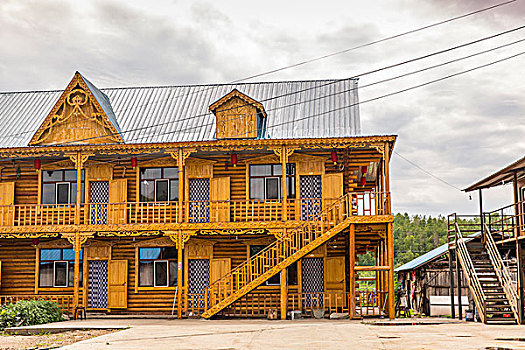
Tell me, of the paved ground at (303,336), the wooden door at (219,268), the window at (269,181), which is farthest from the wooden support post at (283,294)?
the window at (269,181)

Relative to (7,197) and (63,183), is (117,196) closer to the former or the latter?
(63,183)

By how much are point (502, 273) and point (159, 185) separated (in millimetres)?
13391

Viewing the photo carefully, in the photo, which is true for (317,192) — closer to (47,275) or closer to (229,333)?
(229,333)

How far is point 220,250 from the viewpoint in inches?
1062

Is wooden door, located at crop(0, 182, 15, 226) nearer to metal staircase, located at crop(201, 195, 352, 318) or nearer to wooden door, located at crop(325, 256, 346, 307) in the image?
metal staircase, located at crop(201, 195, 352, 318)

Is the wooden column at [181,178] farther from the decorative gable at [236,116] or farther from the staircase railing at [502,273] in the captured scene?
the staircase railing at [502,273]

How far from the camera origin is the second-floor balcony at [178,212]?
82.0 feet

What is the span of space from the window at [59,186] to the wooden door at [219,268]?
6.11 metres

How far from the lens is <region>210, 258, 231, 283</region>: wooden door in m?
26.5

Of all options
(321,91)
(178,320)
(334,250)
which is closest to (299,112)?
(321,91)

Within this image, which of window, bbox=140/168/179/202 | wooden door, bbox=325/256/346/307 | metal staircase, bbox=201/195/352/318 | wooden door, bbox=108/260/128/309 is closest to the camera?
metal staircase, bbox=201/195/352/318

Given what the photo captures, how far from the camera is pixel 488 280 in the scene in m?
23.5

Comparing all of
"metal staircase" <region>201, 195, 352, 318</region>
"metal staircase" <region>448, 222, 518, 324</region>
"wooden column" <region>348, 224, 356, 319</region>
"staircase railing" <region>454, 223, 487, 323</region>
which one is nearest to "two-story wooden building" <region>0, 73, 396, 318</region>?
"metal staircase" <region>201, 195, 352, 318</region>

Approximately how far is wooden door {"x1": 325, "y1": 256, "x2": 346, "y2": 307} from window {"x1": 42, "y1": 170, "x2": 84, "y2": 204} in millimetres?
10350
